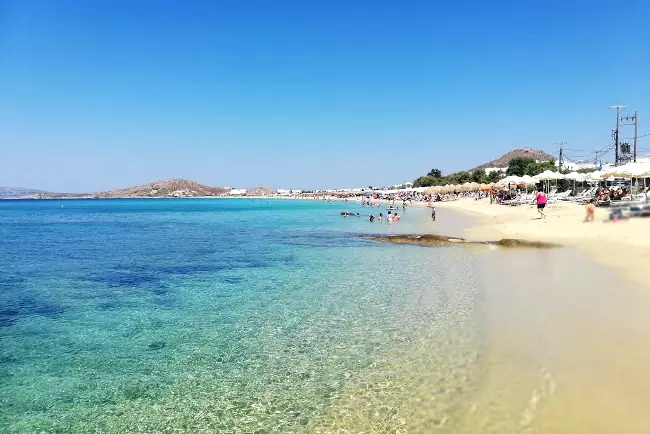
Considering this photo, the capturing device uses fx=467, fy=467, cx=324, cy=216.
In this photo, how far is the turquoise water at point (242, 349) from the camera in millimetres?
5207

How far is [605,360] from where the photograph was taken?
6.03 metres

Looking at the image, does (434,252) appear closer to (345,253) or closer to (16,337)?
(345,253)

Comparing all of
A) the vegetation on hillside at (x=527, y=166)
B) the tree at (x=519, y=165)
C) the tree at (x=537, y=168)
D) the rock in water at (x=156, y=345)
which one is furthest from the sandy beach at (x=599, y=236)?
the tree at (x=519, y=165)

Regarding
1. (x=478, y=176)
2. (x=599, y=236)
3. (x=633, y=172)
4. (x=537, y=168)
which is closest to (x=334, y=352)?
(x=599, y=236)

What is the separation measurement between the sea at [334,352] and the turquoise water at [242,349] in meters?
0.03

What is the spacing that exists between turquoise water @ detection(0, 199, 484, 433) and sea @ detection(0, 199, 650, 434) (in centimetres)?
3

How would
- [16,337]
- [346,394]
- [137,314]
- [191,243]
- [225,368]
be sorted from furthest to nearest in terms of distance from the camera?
[191,243]
[137,314]
[16,337]
[225,368]
[346,394]

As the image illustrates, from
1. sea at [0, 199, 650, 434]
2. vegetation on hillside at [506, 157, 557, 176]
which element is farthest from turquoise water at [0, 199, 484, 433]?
vegetation on hillside at [506, 157, 557, 176]

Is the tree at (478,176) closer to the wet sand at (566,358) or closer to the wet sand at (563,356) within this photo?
the wet sand at (563,356)

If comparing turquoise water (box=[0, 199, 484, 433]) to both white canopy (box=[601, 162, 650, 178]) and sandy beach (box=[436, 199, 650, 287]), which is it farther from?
white canopy (box=[601, 162, 650, 178])

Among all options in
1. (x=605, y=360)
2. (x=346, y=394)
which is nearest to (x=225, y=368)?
(x=346, y=394)

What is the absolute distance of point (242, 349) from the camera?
24.6 feet

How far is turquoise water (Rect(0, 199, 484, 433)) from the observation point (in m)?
5.21

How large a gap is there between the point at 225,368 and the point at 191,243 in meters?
19.7
